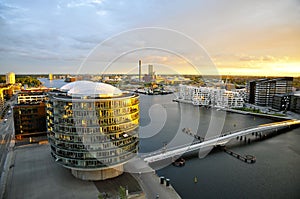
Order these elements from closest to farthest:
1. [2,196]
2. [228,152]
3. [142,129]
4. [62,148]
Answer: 1. [2,196]
2. [62,148]
3. [228,152]
4. [142,129]

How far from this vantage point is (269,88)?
29734 millimetres

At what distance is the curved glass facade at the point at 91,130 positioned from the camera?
774 centimetres

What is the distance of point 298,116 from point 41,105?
27.7 metres

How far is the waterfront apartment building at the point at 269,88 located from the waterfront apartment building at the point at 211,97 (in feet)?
9.03

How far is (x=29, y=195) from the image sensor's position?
24.2 ft

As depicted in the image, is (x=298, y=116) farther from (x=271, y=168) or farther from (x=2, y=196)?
(x=2, y=196)

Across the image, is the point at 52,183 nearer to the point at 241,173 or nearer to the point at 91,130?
the point at 91,130

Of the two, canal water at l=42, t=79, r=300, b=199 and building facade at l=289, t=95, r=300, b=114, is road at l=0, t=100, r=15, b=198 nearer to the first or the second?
canal water at l=42, t=79, r=300, b=199

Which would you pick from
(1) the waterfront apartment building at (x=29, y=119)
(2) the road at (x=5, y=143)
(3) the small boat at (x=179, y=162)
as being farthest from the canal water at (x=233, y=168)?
(1) the waterfront apartment building at (x=29, y=119)

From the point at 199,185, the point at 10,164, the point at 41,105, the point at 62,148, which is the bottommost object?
the point at 199,185

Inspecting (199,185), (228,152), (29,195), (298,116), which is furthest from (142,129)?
(298,116)

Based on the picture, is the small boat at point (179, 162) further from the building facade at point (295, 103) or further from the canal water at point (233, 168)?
the building facade at point (295, 103)

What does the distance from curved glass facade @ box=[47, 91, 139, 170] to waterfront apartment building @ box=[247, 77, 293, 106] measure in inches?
1112

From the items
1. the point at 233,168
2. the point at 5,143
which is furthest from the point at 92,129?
the point at 5,143
